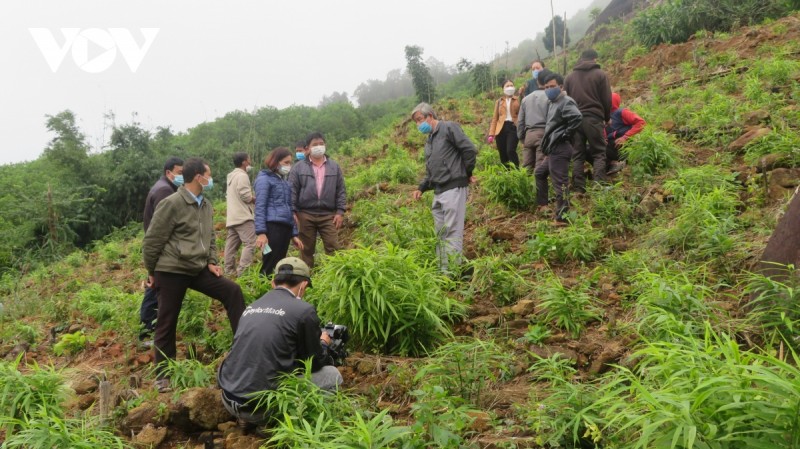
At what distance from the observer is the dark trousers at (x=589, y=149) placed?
241 inches

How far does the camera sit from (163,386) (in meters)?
3.89

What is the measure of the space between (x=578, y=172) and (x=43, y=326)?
7.34 meters

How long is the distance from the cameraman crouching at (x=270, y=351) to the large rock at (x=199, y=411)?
143 millimetres

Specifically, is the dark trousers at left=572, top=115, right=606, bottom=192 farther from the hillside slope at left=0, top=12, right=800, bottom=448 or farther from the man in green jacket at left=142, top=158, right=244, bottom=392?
the man in green jacket at left=142, top=158, right=244, bottom=392

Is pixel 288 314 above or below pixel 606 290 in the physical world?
above

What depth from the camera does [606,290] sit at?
4258 mm

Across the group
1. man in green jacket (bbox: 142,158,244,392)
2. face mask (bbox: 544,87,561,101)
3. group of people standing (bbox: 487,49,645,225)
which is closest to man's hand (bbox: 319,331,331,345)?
man in green jacket (bbox: 142,158,244,392)

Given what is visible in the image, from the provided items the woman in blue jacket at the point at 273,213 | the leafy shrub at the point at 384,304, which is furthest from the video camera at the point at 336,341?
the woman in blue jacket at the point at 273,213

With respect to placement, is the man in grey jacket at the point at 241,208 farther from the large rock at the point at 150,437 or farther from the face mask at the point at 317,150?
the large rock at the point at 150,437

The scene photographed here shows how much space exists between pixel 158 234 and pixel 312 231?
1.96 m

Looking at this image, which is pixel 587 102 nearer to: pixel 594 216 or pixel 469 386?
pixel 594 216

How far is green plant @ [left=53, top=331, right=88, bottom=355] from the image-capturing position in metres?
5.68

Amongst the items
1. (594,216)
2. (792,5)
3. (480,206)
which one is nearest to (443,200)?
(594,216)

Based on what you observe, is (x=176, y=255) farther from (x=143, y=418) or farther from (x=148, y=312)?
(x=148, y=312)
